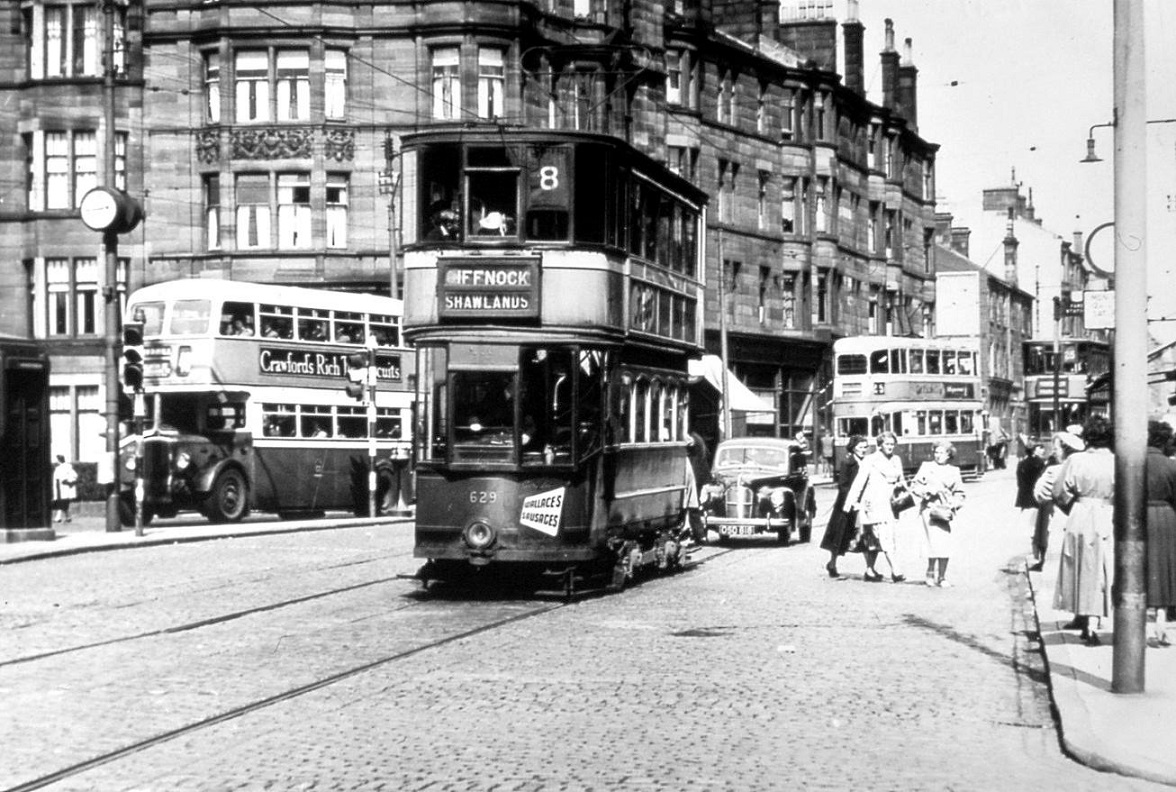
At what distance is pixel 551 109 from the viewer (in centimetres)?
4822

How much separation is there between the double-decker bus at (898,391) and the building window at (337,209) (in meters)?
19.5

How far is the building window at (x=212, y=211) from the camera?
47469 mm

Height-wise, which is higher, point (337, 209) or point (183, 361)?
point (337, 209)

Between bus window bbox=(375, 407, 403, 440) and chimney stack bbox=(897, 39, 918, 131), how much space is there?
4438 centimetres

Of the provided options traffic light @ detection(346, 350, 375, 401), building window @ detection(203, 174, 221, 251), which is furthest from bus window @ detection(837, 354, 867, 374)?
traffic light @ detection(346, 350, 375, 401)

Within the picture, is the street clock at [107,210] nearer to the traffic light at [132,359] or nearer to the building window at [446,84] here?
the traffic light at [132,359]

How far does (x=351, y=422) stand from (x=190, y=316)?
4.86 meters

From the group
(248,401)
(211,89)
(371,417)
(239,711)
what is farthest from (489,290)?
(211,89)

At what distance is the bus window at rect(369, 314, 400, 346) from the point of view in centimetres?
3800

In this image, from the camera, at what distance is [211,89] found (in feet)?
156

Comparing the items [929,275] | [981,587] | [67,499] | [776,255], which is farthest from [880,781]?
[929,275]

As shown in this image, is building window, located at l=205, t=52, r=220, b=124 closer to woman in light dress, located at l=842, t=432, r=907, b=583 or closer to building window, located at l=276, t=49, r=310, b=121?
building window, located at l=276, t=49, r=310, b=121

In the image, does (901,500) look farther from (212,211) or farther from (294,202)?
(212,211)

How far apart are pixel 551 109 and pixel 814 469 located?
23.5m
